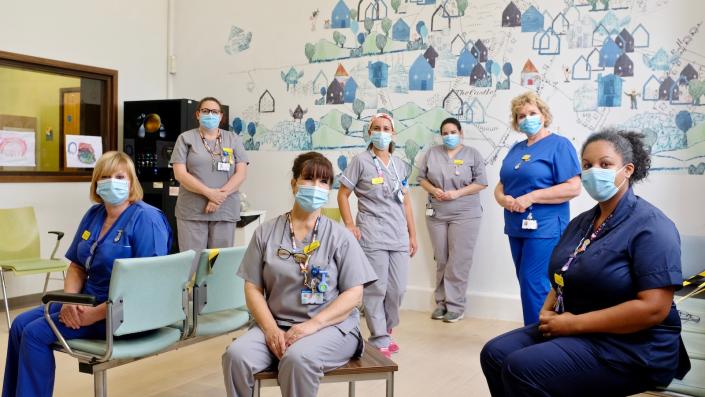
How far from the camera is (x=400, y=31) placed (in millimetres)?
5359

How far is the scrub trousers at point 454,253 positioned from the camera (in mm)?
4922

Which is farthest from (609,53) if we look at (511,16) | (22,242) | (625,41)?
(22,242)

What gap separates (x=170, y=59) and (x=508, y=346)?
5214mm

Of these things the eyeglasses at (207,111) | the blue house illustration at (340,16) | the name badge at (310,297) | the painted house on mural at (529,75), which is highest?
the blue house illustration at (340,16)

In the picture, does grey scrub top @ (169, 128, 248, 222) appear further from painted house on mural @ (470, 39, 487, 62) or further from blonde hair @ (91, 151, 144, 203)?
painted house on mural @ (470, 39, 487, 62)

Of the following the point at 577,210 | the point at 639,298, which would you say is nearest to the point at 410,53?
the point at 577,210

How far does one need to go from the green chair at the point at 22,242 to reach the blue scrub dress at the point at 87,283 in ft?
6.96

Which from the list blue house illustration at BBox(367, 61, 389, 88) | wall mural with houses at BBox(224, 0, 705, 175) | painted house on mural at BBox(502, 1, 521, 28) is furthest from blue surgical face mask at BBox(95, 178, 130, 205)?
painted house on mural at BBox(502, 1, 521, 28)

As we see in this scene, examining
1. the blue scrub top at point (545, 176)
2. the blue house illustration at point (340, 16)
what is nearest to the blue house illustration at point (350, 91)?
the blue house illustration at point (340, 16)

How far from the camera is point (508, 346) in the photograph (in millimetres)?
2234

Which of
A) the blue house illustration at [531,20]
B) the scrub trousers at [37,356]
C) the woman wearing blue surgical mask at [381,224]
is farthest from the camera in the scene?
the blue house illustration at [531,20]

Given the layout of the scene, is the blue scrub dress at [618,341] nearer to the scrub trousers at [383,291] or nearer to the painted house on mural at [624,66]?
the scrub trousers at [383,291]

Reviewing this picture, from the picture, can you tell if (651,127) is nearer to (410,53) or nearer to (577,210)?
(577,210)

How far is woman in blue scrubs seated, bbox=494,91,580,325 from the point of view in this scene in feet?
11.1
